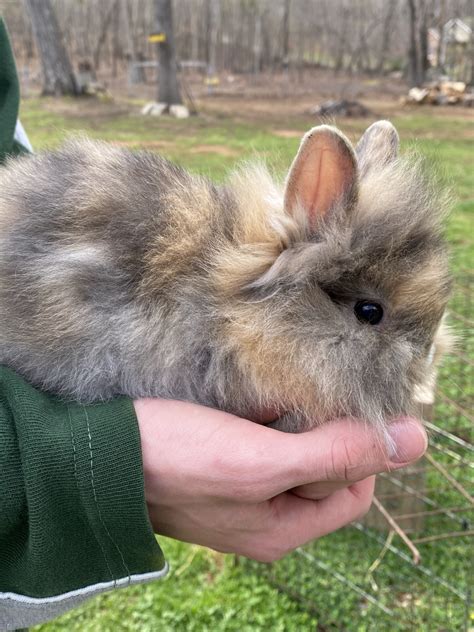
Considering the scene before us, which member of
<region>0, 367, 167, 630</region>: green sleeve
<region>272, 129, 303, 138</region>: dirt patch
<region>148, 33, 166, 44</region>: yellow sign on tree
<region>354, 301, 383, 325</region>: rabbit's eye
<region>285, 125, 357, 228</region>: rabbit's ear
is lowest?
<region>272, 129, 303, 138</region>: dirt patch

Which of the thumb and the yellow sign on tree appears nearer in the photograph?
the thumb

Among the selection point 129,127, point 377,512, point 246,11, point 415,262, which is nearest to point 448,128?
point 129,127

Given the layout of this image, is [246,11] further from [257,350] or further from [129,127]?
[257,350]

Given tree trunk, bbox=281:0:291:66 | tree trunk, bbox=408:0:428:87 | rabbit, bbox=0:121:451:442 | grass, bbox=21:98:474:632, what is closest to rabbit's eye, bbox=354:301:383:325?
rabbit, bbox=0:121:451:442

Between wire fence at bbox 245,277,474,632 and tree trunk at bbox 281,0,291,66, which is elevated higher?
tree trunk at bbox 281,0,291,66

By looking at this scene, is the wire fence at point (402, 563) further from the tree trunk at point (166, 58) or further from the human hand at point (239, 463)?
the tree trunk at point (166, 58)

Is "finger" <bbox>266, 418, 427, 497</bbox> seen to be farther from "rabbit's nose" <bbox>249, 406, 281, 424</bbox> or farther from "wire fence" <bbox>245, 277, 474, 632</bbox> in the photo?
"wire fence" <bbox>245, 277, 474, 632</bbox>
